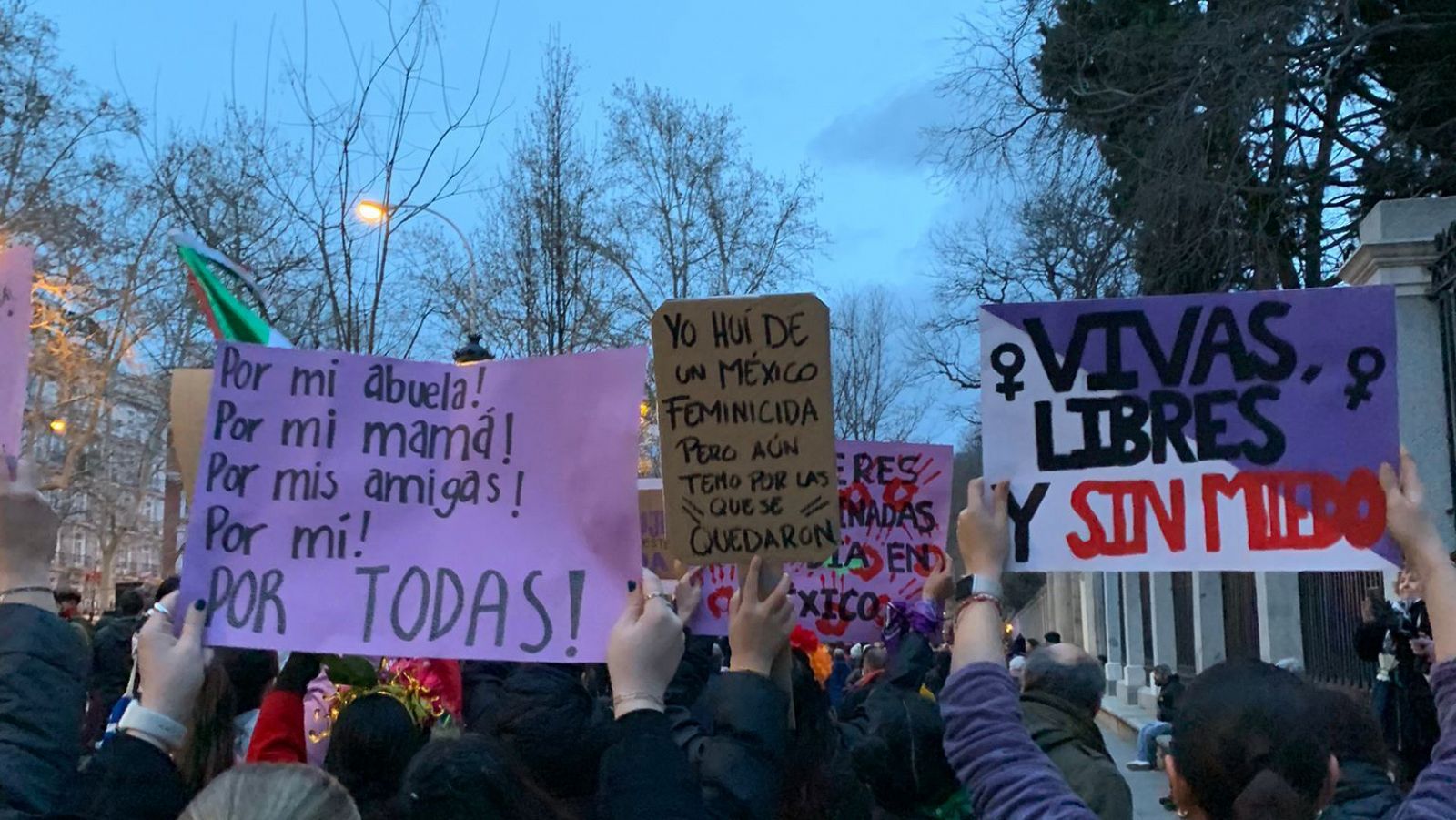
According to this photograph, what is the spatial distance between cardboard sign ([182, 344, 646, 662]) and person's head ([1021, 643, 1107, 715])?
1331 millimetres

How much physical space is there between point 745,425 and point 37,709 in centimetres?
161

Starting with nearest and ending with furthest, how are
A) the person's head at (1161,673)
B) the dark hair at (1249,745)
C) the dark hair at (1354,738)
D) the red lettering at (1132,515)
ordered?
the dark hair at (1249,745) < the dark hair at (1354,738) < the red lettering at (1132,515) < the person's head at (1161,673)

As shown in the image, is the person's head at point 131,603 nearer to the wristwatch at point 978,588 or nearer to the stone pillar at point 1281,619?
the wristwatch at point 978,588

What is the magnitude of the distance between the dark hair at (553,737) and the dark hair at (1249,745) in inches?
53.9

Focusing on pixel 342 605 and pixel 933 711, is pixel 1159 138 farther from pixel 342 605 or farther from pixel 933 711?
pixel 342 605

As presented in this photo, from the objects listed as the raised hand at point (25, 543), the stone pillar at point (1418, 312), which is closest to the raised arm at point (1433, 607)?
the raised hand at point (25, 543)

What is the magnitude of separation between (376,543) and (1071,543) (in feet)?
5.45

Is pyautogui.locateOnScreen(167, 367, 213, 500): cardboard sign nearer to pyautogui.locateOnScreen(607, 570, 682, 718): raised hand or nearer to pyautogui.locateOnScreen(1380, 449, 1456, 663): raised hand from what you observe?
pyautogui.locateOnScreen(607, 570, 682, 718): raised hand

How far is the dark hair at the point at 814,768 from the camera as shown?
126 inches

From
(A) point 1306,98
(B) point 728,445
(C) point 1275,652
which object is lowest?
(C) point 1275,652

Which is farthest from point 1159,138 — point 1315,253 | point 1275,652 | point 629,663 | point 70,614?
point 629,663

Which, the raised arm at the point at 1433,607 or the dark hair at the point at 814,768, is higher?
the raised arm at the point at 1433,607

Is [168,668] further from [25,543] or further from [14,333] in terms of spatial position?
[14,333]

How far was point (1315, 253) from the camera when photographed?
15344mm
